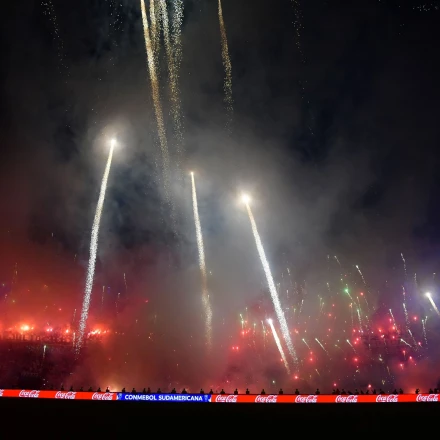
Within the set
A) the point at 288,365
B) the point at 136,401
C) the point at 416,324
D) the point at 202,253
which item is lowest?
the point at 416,324

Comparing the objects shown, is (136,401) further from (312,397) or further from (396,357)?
(396,357)

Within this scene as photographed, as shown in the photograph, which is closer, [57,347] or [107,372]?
[107,372]

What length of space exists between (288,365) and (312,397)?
23.0 m

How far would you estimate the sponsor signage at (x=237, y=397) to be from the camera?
1725 cm

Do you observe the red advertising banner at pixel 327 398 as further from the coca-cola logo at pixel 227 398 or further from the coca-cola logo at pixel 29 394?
the coca-cola logo at pixel 29 394

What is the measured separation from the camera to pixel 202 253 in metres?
45.7

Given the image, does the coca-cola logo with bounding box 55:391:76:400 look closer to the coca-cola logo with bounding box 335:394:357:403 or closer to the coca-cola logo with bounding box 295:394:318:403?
the coca-cola logo with bounding box 295:394:318:403

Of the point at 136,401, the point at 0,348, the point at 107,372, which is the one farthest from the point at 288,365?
the point at 0,348

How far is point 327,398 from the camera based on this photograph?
57.9 feet

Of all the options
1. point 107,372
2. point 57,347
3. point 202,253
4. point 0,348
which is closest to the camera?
point 0,348

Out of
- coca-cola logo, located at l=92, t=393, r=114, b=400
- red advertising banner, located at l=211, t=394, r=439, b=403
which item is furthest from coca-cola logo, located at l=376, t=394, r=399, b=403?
coca-cola logo, located at l=92, t=393, r=114, b=400

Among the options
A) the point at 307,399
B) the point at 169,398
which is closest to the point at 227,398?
the point at 169,398

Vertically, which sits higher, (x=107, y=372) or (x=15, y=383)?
(x=15, y=383)

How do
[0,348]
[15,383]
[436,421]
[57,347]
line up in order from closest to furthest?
[436,421] < [15,383] < [0,348] < [57,347]
